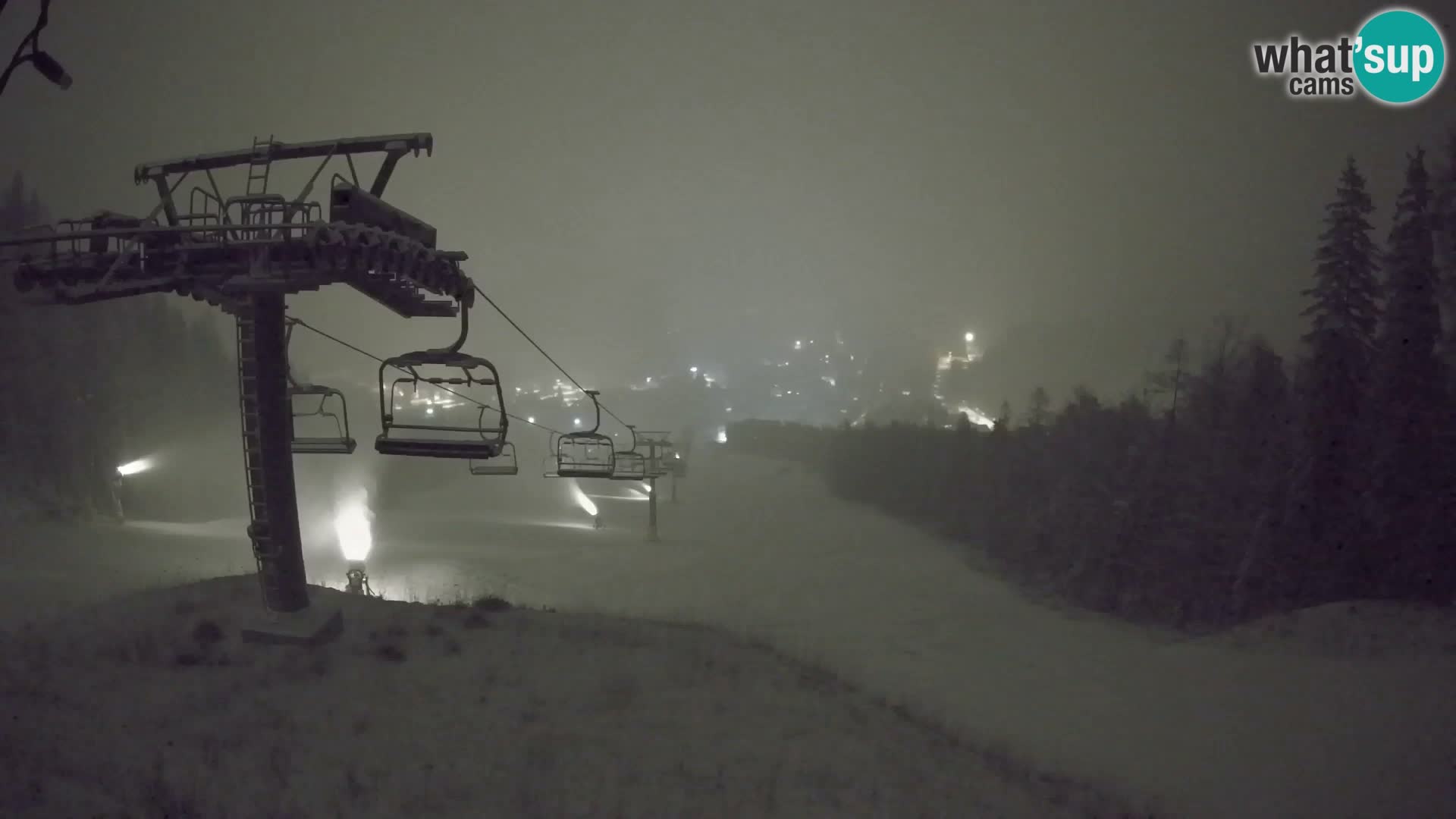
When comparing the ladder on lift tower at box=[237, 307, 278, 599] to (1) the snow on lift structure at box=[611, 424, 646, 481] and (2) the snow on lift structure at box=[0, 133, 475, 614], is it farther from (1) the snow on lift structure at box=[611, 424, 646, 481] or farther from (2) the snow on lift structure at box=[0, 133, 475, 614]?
(1) the snow on lift structure at box=[611, 424, 646, 481]

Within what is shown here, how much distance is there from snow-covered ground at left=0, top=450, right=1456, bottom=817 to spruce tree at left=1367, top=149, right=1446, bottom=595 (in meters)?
7.01

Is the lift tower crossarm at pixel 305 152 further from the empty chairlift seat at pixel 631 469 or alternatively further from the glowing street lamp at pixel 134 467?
the glowing street lamp at pixel 134 467

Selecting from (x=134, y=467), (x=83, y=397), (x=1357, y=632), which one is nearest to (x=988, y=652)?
(x=1357, y=632)

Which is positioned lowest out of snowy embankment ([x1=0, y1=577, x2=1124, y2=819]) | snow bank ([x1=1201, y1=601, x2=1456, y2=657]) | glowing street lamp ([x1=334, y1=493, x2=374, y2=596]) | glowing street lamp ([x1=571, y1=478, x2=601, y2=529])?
glowing street lamp ([x1=571, y1=478, x2=601, y2=529])

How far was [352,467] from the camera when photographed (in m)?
60.6

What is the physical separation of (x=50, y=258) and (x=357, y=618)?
7.88 metres

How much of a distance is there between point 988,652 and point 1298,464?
15202 mm

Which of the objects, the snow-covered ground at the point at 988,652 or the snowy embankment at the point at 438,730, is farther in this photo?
the snow-covered ground at the point at 988,652

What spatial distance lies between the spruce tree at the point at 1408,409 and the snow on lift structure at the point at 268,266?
1290 inches

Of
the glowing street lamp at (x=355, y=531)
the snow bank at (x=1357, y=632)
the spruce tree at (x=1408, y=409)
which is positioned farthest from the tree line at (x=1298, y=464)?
the glowing street lamp at (x=355, y=531)

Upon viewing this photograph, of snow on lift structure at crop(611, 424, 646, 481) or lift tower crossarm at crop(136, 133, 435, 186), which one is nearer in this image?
lift tower crossarm at crop(136, 133, 435, 186)

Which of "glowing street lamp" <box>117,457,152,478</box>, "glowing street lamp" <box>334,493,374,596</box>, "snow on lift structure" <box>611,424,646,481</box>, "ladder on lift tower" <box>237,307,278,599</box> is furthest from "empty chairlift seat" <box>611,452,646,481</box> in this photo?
"glowing street lamp" <box>117,457,152,478</box>

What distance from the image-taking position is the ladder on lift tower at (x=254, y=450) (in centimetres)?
1216

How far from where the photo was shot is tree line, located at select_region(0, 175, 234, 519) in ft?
121
